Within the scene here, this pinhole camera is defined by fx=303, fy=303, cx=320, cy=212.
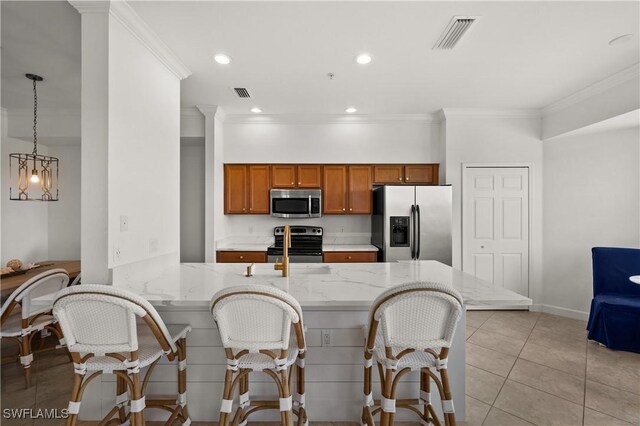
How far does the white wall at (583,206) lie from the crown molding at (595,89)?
1.52ft

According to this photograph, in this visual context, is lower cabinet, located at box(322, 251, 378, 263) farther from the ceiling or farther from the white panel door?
the ceiling

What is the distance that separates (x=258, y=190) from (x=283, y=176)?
17.1 inches

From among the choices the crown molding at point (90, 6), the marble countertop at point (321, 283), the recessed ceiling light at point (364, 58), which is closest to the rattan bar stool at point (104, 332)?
the marble countertop at point (321, 283)

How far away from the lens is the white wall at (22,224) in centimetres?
430

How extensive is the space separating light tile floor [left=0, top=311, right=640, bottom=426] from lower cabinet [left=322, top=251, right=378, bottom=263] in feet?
4.87

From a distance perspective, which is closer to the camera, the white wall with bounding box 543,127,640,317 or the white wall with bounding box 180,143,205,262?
the white wall with bounding box 543,127,640,317

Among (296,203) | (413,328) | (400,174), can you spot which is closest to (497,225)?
(400,174)

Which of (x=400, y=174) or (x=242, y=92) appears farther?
(x=400, y=174)

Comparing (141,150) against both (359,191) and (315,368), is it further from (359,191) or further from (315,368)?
(359,191)

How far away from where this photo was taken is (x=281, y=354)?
1.49m

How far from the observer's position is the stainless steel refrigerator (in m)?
4.10

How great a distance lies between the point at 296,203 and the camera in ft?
14.8

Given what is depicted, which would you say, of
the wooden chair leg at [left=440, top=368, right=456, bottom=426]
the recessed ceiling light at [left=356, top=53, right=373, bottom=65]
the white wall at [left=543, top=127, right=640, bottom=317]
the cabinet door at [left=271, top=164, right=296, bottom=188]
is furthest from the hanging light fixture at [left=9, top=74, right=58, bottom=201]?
the white wall at [left=543, top=127, right=640, bottom=317]

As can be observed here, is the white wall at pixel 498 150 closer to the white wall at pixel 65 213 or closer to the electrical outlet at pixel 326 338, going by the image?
the electrical outlet at pixel 326 338
